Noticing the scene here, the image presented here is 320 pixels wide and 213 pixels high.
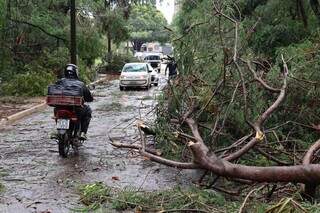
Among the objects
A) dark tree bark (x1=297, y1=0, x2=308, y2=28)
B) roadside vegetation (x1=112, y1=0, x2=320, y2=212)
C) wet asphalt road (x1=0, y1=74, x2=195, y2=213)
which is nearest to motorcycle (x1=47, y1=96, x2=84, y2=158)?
wet asphalt road (x1=0, y1=74, x2=195, y2=213)

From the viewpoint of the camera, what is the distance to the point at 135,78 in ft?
99.0

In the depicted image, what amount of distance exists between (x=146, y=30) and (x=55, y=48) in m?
69.4

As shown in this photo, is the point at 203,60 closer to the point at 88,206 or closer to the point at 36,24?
the point at 88,206

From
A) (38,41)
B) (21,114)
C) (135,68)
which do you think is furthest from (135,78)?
(21,114)

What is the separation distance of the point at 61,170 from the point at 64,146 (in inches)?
47.5

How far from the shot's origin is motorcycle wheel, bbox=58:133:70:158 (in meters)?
→ 9.98

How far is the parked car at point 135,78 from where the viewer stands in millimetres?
30109

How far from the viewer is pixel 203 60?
30.7ft

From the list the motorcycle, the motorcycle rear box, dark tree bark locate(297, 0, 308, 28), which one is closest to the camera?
the motorcycle

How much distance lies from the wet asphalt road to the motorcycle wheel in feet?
0.45

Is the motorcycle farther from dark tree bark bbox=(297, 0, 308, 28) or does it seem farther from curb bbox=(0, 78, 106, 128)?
dark tree bark bbox=(297, 0, 308, 28)

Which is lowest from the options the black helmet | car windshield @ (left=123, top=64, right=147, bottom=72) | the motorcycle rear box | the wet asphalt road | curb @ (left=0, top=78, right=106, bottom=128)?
curb @ (left=0, top=78, right=106, bottom=128)

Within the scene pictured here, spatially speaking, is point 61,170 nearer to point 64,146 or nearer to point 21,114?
point 64,146

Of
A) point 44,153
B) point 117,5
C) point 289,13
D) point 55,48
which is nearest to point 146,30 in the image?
point 117,5
